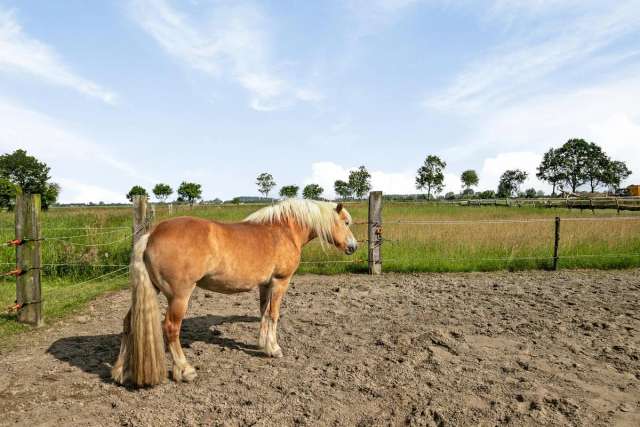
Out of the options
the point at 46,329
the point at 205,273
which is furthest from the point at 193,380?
the point at 46,329

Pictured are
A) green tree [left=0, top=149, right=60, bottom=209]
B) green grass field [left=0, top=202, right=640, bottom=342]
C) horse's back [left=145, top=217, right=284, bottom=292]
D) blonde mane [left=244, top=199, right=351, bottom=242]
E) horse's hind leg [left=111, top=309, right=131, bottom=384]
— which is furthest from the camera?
green tree [left=0, top=149, right=60, bottom=209]

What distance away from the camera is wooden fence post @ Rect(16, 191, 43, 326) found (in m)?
5.30

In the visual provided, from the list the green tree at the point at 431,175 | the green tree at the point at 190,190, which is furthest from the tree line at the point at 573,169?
the green tree at the point at 190,190

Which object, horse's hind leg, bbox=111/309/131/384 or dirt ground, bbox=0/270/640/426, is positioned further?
horse's hind leg, bbox=111/309/131/384

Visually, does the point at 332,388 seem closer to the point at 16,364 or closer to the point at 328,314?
the point at 328,314

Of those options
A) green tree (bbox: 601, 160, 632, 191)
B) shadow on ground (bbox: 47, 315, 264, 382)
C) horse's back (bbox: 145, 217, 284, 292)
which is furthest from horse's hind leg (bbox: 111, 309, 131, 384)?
green tree (bbox: 601, 160, 632, 191)

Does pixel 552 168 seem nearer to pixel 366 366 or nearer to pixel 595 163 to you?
pixel 595 163

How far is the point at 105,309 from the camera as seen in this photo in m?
6.25

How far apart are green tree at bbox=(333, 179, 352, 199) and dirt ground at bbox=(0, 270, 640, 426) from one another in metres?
81.8

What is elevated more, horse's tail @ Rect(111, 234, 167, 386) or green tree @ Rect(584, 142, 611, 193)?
green tree @ Rect(584, 142, 611, 193)

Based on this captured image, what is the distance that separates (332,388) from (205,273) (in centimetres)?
154

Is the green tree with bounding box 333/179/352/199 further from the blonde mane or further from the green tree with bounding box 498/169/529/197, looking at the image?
the blonde mane

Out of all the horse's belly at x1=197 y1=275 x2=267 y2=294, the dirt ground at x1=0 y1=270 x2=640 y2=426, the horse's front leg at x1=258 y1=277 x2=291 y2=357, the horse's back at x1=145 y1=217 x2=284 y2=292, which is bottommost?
the dirt ground at x1=0 y1=270 x2=640 y2=426

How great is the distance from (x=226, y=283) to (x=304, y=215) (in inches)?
49.3
